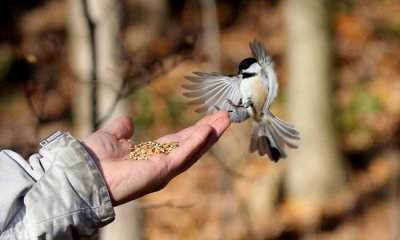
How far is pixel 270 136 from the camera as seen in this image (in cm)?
227

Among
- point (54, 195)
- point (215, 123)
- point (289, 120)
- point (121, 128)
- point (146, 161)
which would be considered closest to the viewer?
point (54, 195)

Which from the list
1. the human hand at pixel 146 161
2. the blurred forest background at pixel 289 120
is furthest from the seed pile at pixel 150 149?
the blurred forest background at pixel 289 120

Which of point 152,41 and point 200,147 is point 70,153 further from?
point 152,41

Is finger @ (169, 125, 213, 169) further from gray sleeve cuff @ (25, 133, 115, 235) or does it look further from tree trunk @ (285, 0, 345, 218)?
tree trunk @ (285, 0, 345, 218)

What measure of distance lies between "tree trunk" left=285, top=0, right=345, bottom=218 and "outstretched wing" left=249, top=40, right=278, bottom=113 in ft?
16.5

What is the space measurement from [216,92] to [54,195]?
604mm

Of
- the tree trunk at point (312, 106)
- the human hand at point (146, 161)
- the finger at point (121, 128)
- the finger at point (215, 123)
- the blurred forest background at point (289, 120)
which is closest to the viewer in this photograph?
the human hand at point (146, 161)

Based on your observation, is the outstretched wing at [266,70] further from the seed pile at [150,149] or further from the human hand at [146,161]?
the seed pile at [150,149]

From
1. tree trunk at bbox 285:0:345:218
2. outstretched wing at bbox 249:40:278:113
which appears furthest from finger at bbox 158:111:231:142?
tree trunk at bbox 285:0:345:218

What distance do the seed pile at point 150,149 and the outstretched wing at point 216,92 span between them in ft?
0.49

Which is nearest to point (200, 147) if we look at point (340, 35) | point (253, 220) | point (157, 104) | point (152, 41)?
point (253, 220)

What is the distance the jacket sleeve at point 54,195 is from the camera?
1843 mm

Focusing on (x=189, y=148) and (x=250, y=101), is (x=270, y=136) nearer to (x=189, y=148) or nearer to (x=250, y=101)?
(x=250, y=101)

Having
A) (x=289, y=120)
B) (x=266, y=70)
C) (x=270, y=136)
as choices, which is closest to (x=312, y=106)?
(x=289, y=120)
